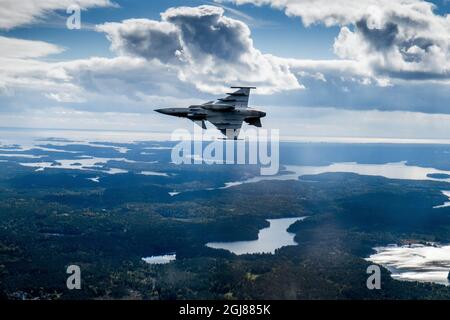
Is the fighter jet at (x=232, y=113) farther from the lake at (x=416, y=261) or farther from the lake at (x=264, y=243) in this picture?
the lake at (x=264, y=243)

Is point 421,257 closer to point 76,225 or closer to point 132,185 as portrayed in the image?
point 76,225

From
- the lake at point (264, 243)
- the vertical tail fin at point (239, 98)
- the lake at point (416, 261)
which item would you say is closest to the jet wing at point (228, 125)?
the vertical tail fin at point (239, 98)

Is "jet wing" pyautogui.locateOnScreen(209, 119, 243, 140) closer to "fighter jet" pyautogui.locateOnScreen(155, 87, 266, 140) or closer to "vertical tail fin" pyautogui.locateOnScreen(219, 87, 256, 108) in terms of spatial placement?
"fighter jet" pyautogui.locateOnScreen(155, 87, 266, 140)

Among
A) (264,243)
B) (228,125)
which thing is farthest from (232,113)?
(264,243)

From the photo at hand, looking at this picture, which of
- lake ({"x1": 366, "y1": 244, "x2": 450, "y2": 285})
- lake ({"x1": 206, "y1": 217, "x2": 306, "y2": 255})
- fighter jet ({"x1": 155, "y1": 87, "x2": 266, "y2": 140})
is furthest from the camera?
lake ({"x1": 206, "y1": 217, "x2": 306, "y2": 255})

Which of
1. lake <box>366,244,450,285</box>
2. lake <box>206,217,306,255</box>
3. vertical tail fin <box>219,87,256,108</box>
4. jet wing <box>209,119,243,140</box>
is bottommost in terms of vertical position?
lake <box>366,244,450,285</box>

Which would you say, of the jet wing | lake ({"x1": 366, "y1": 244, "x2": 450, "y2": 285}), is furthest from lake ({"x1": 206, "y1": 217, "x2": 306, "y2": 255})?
the jet wing

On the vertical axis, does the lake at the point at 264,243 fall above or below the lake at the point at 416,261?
above

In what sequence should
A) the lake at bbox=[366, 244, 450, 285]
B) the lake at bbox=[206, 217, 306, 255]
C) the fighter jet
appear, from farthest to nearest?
the lake at bbox=[206, 217, 306, 255] < the lake at bbox=[366, 244, 450, 285] < the fighter jet

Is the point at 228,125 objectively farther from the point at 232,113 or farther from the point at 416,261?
the point at 416,261

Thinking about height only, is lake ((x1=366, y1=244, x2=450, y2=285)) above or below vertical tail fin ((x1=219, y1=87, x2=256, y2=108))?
below

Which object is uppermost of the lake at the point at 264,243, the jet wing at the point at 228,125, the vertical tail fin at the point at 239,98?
the vertical tail fin at the point at 239,98
